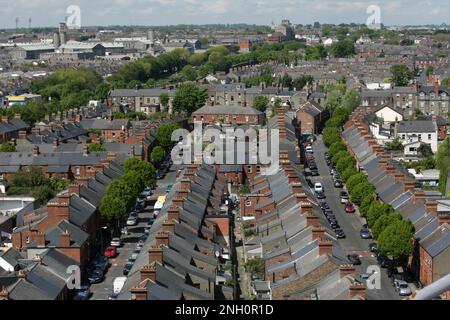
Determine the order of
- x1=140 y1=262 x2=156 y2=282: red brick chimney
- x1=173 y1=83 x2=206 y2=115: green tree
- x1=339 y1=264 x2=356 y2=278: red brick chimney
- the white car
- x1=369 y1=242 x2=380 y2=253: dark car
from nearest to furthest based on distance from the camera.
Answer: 1. x1=339 y1=264 x2=356 y2=278: red brick chimney
2. x1=140 y1=262 x2=156 y2=282: red brick chimney
3. x1=369 y1=242 x2=380 y2=253: dark car
4. the white car
5. x1=173 y1=83 x2=206 y2=115: green tree

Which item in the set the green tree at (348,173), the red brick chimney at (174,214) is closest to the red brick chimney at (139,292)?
the red brick chimney at (174,214)

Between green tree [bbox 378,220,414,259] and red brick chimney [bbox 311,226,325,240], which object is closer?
red brick chimney [bbox 311,226,325,240]

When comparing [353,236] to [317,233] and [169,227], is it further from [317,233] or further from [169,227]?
[169,227]

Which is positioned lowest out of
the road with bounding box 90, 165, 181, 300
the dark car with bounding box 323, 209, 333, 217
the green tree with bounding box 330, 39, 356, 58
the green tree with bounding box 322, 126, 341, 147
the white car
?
the road with bounding box 90, 165, 181, 300

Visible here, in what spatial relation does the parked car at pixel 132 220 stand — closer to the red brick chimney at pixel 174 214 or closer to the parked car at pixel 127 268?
the parked car at pixel 127 268

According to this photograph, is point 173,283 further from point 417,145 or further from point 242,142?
point 417,145

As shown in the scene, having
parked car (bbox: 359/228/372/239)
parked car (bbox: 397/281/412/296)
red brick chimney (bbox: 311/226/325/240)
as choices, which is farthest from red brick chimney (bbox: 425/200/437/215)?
red brick chimney (bbox: 311/226/325/240)

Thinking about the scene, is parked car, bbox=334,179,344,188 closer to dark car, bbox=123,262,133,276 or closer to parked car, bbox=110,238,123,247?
parked car, bbox=110,238,123,247

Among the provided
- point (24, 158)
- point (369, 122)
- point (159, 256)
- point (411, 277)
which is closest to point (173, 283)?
point (159, 256)
